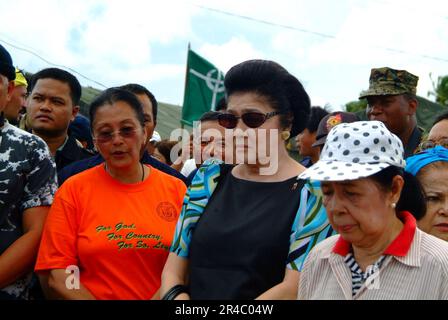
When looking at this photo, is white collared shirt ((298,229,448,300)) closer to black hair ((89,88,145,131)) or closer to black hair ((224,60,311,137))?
black hair ((224,60,311,137))

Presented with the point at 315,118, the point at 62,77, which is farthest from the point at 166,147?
the point at 62,77

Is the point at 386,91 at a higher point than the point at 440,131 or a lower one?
higher

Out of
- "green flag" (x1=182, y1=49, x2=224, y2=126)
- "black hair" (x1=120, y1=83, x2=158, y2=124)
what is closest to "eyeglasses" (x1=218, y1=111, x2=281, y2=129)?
"black hair" (x1=120, y1=83, x2=158, y2=124)

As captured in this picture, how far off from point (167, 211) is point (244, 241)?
0.80m

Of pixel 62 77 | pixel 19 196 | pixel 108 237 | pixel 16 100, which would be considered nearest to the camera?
pixel 108 237

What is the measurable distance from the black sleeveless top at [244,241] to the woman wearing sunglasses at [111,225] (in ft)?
1.55

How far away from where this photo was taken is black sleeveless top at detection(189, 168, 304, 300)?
7.78ft

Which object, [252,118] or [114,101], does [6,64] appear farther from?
[252,118]

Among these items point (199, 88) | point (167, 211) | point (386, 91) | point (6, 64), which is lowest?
point (167, 211)

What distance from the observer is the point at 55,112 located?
4070mm

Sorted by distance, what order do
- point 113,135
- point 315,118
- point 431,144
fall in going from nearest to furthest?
1. point 113,135
2. point 431,144
3. point 315,118

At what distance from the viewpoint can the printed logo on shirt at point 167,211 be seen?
3.07 metres

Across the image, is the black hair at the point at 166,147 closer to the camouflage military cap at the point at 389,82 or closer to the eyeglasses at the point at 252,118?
the camouflage military cap at the point at 389,82

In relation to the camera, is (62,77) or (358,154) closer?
(358,154)
